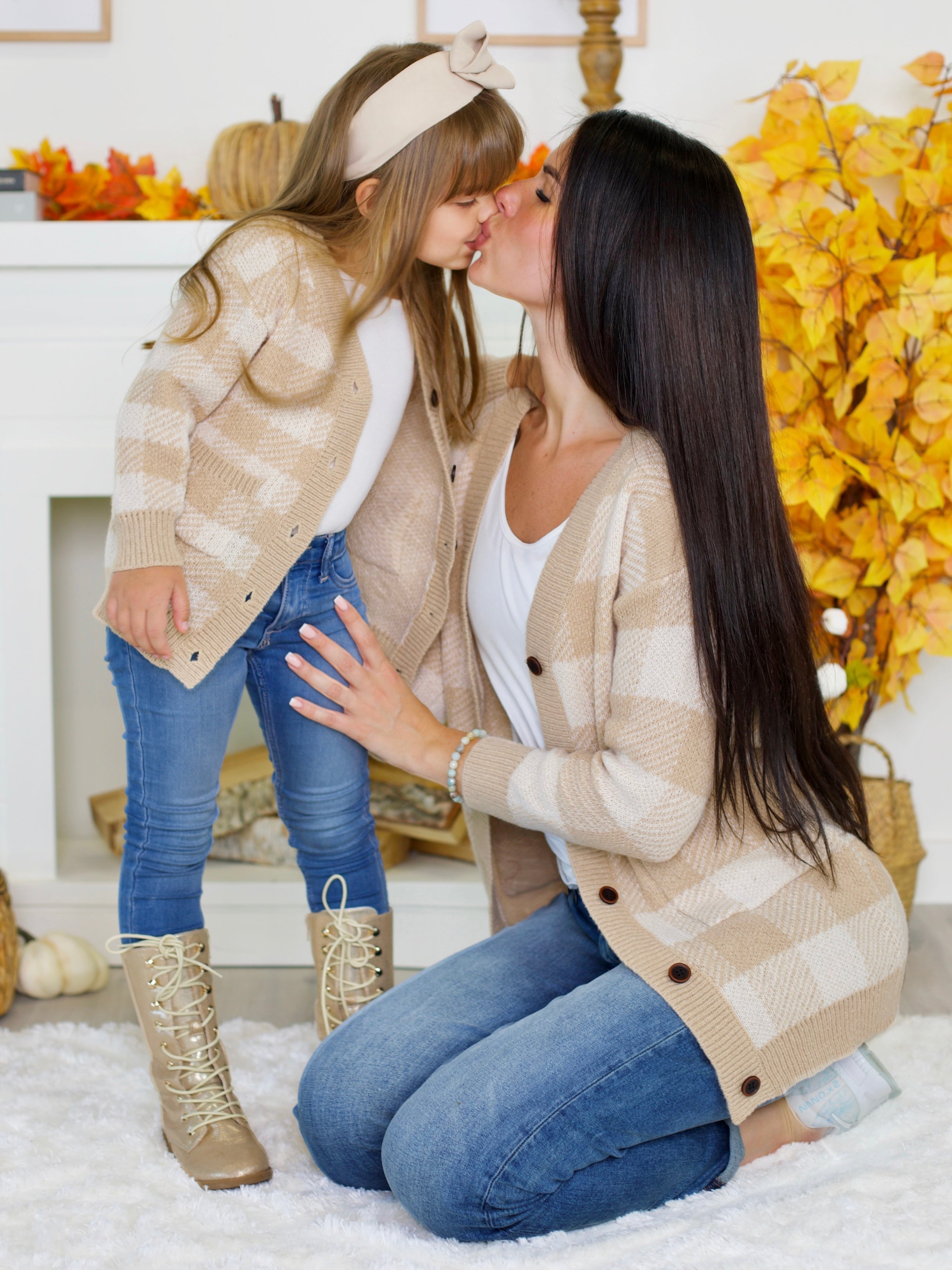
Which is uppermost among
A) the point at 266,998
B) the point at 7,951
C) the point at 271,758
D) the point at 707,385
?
the point at 707,385

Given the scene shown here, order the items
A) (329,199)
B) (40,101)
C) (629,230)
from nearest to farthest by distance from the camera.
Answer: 1. (629,230)
2. (329,199)
3. (40,101)

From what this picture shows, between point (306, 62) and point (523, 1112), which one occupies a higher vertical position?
point (306, 62)

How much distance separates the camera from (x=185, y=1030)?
127 cm

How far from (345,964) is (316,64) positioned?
5.13ft

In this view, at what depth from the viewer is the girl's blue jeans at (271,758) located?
1.28 m

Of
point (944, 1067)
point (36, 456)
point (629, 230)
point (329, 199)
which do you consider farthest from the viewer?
point (36, 456)

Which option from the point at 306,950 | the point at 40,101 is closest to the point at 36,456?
the point at 40,101

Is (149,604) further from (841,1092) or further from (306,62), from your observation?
(306,62)

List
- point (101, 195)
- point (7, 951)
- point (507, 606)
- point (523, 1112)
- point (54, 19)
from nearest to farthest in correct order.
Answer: point (523, 1112)
point (507, 606)
point (7, 951)
point (101, 195)
point (54, 19)

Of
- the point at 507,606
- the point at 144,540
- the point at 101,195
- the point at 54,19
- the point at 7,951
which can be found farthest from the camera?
the point at 54,19

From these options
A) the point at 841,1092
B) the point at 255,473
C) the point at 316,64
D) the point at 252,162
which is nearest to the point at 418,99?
the point at 255,473

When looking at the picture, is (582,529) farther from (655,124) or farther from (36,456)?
(36,456)

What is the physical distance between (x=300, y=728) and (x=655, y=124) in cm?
77

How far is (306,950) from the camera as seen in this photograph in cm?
201
